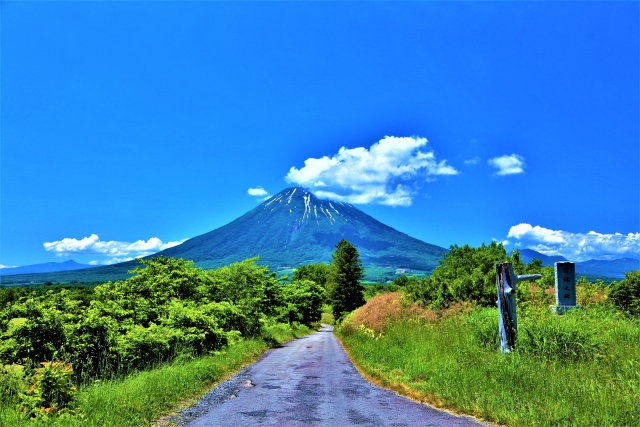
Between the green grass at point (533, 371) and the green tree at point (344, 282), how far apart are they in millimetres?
46372

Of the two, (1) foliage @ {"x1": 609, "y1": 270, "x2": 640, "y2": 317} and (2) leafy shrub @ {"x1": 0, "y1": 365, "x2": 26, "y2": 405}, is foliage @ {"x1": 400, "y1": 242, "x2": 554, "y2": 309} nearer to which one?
(1) foliage @ {"x1": 609, "y1": 270, "x2": 640, "y2": 317}

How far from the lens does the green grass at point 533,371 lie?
23.1ft

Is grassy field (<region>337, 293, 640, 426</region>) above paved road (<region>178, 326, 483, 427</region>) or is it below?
above

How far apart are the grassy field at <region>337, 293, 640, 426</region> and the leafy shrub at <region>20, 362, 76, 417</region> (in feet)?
23.8

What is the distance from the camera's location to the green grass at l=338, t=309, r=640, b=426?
23.1ft

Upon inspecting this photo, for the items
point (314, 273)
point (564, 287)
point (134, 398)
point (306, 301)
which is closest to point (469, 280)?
point (564, 287)

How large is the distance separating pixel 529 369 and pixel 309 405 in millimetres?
4821

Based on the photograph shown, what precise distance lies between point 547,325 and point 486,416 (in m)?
4.14

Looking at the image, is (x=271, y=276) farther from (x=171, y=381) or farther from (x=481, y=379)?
(x=481, y=379)

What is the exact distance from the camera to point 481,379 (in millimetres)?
9133

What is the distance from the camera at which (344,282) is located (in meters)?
60.7

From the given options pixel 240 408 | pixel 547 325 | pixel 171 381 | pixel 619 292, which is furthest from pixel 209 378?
pixel 619 292

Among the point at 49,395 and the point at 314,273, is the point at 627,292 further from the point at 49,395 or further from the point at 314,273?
the point at 314,273

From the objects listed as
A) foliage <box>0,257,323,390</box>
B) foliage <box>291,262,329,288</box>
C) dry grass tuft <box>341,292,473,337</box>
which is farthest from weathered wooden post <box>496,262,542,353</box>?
foliage <box>291,262,329,288</box>
